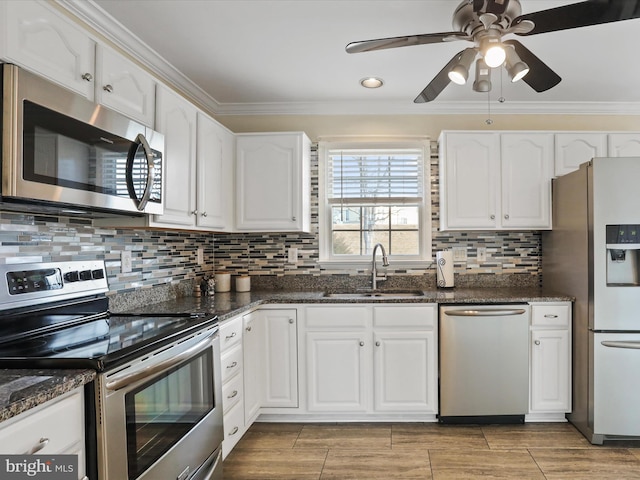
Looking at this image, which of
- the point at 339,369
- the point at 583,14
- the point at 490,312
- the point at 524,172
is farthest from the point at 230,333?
the point at 524,172

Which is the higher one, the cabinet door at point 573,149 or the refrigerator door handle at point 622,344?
the cabinet door at point 573,149

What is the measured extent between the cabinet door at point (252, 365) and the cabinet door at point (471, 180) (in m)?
1.59

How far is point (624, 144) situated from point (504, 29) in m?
2.09

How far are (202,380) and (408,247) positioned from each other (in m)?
2.09

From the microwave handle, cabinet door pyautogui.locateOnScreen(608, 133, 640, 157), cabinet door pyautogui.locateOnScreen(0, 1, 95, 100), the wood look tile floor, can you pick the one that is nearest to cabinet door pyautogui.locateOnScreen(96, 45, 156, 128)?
cabinet door pyautogui.locateOnScreen(0, 1, 95, 100)

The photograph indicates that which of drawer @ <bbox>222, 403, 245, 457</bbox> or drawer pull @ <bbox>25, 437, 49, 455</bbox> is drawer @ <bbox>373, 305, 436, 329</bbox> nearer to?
drawer @ <bbox>222, 403, 245, 457</bbox>

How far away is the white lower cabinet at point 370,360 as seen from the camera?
9.42 feet

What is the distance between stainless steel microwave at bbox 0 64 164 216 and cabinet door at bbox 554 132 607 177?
281 cm

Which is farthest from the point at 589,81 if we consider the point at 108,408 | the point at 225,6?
the point at 108,408

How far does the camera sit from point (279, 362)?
290cm

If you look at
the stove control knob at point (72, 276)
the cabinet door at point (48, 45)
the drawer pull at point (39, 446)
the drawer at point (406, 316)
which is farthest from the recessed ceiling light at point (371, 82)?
the drawer pull at point (39, 446)

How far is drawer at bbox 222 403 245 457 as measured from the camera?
A: 90.7 inches

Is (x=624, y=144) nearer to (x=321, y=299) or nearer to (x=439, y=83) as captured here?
(x=439, y=83)

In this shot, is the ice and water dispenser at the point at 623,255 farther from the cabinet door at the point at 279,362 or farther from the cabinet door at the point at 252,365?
the cabinet door at the point at 252,365
